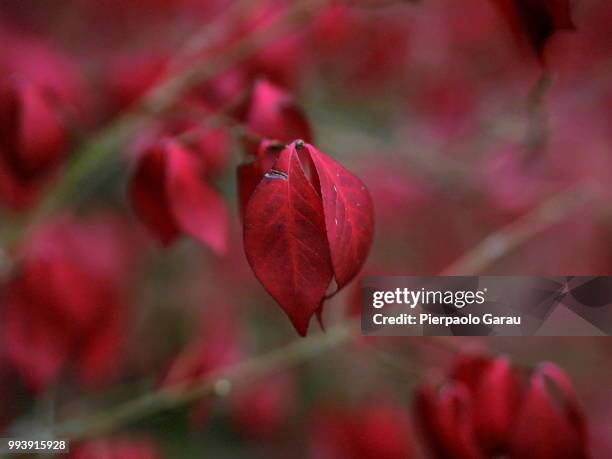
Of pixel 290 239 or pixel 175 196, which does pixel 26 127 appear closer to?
pixel 175 196

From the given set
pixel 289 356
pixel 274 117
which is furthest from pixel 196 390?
pixel 274 117

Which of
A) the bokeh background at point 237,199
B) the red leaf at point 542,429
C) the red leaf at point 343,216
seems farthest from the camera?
the bokeh background at point 237,199

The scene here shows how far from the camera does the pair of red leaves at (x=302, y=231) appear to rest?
475mm

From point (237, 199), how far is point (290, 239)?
14.2 inches

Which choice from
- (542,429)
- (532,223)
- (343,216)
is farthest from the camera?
(532,223)

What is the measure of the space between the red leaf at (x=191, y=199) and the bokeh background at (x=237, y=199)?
0.08 m

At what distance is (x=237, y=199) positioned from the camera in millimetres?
836

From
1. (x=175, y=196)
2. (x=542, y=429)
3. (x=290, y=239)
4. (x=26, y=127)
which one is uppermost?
(x=26, y=127)

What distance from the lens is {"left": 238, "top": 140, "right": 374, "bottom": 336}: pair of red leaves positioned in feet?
1.56

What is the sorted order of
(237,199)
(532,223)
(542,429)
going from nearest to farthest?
(542,429), (237,199), (532,223)

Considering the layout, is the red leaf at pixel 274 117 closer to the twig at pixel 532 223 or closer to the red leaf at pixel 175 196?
the red leaf at pixel 175 196

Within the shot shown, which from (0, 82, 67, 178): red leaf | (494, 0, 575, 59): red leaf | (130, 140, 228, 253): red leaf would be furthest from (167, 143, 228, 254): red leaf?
(494, 0, 575, 59): red leaf

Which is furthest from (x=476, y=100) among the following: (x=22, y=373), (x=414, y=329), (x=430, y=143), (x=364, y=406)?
(x=22, y=373)

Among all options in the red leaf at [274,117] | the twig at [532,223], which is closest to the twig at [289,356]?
the twig at [532,223]
